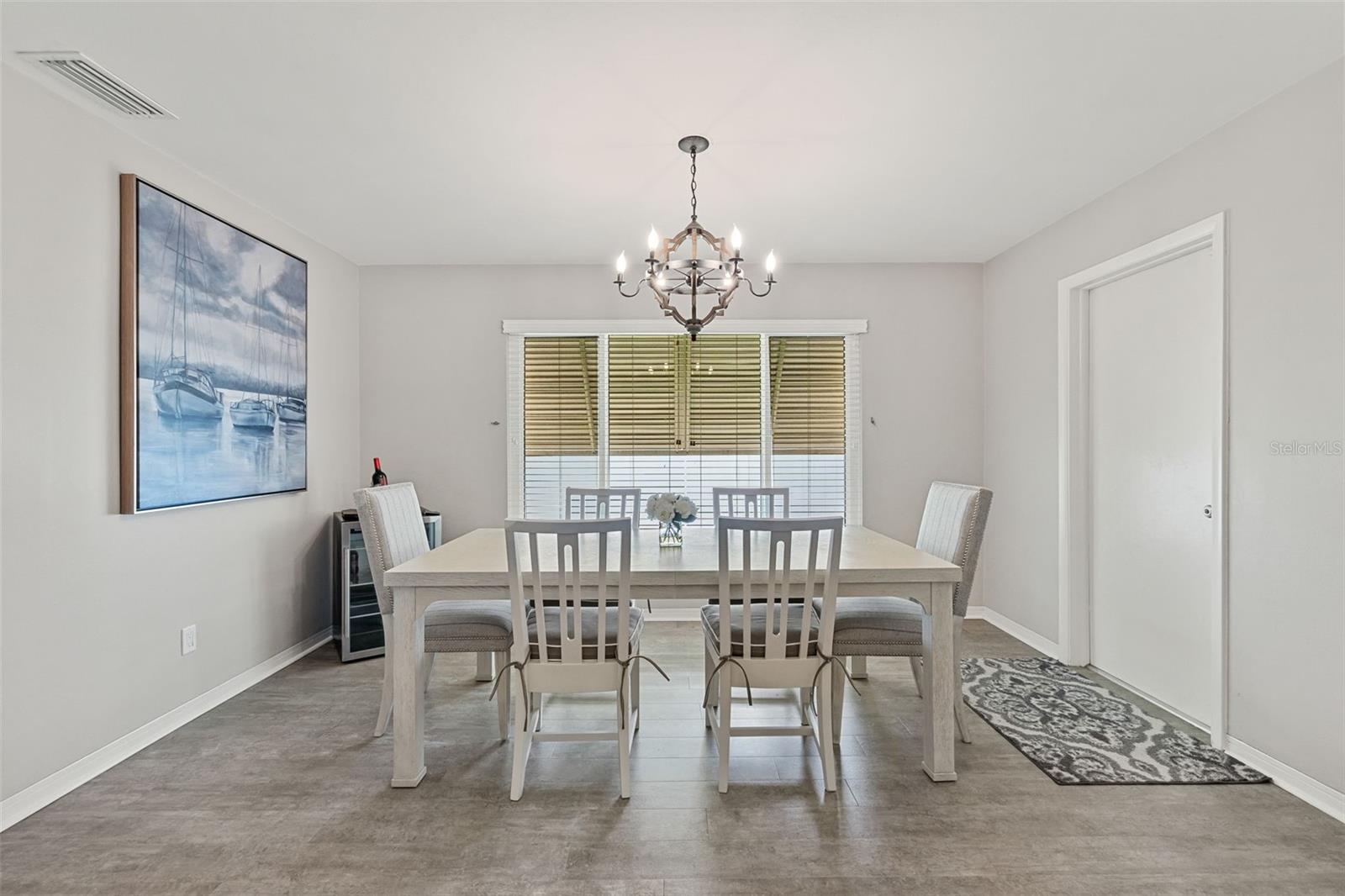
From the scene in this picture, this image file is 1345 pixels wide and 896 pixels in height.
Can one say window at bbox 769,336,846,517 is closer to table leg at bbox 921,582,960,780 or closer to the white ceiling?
the white ceiling

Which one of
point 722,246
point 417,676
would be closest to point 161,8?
point 722,246

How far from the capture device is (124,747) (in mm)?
2672

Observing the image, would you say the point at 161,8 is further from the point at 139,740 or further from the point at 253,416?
the point at 139,740

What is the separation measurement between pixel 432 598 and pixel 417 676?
0.30 meters

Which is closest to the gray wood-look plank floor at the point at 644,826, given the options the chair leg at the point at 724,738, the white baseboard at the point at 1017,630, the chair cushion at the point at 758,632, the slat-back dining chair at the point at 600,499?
the chair leg at the point at 724,738

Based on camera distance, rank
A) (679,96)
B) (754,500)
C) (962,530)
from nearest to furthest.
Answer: (679,96) → (962,530) → (754,500)

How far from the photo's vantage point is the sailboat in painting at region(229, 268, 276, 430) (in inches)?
132

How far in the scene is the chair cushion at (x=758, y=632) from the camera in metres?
2.46

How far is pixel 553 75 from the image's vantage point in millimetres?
2307

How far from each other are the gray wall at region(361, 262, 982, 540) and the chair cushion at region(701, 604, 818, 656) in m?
2.28

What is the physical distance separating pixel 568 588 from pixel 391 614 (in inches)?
35.4

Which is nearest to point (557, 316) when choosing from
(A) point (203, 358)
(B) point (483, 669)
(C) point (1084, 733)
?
(A) point (203, 358)

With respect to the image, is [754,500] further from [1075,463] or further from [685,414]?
[1075,463]

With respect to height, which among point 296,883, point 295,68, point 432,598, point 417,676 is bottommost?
point 296,883
